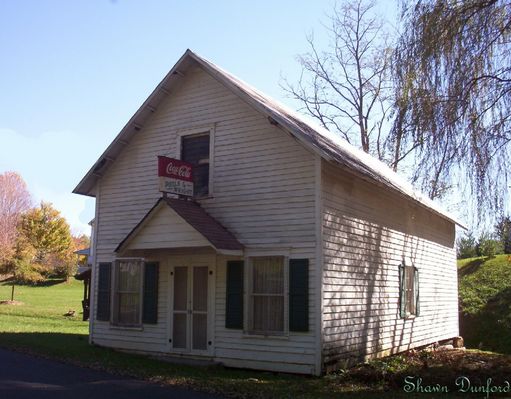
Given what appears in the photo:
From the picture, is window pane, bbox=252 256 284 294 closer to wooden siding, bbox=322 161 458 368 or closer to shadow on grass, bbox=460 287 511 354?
wooden siding, bbox=322 161 458 368

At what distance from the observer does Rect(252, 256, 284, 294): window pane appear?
488 inches

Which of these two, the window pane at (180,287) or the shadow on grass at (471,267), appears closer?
the window pane at (180,287)

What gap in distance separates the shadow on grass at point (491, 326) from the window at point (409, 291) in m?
5.93

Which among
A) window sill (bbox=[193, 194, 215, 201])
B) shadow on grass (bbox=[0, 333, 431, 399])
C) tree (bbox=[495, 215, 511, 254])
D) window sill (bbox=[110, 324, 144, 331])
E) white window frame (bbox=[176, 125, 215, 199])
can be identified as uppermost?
white window frame (bbox=[176, 125, 215, 199])

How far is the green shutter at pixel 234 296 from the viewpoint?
12.7 metres

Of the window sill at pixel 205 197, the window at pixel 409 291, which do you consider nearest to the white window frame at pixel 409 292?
the window at pixel 409 291

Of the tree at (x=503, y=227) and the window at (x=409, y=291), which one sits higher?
the tree at (x=503, y=227)

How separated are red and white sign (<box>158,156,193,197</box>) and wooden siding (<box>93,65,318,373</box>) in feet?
1.95

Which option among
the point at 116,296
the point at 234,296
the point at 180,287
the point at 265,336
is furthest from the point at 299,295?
the point at 116,296

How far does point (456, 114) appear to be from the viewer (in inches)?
473

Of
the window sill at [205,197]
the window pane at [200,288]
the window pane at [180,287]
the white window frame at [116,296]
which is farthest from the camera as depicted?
the white window frame at [116,296]

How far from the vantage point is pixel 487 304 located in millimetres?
24281

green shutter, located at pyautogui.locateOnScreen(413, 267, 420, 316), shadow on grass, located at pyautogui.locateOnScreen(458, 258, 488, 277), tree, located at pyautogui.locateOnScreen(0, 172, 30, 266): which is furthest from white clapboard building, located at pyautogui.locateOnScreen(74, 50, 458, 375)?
tree, located at pyautogui.locateOnScreen(0, 172, 30, 266)

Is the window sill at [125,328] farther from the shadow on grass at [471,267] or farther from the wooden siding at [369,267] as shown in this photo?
the shadow on grass at [471,267]
